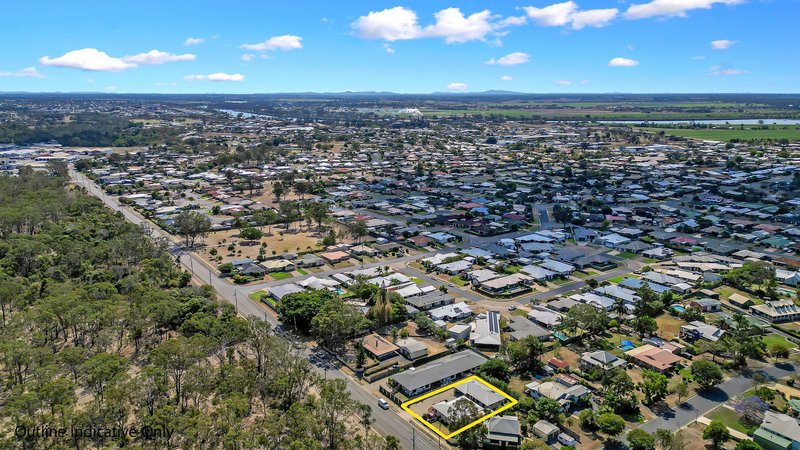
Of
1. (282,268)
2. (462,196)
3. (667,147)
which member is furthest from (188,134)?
(667,147)

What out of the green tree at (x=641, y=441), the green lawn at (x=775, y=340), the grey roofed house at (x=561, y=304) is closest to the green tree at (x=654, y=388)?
the green tree at (x=641, y=441)

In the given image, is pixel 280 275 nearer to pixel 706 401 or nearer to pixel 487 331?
pixel 487 331

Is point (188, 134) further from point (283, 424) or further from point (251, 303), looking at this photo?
point (283, 424)

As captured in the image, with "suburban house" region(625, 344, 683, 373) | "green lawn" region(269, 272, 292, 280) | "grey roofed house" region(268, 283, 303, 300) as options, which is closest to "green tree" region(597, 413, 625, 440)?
"suburban house" region(625, 344, 683, 373)

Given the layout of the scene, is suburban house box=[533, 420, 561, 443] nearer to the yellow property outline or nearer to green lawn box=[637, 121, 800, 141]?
the yellow property outline

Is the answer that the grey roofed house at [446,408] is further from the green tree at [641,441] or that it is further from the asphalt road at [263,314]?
the green tree at [641,441]

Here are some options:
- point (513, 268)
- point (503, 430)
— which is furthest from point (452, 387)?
point (513, 268)
